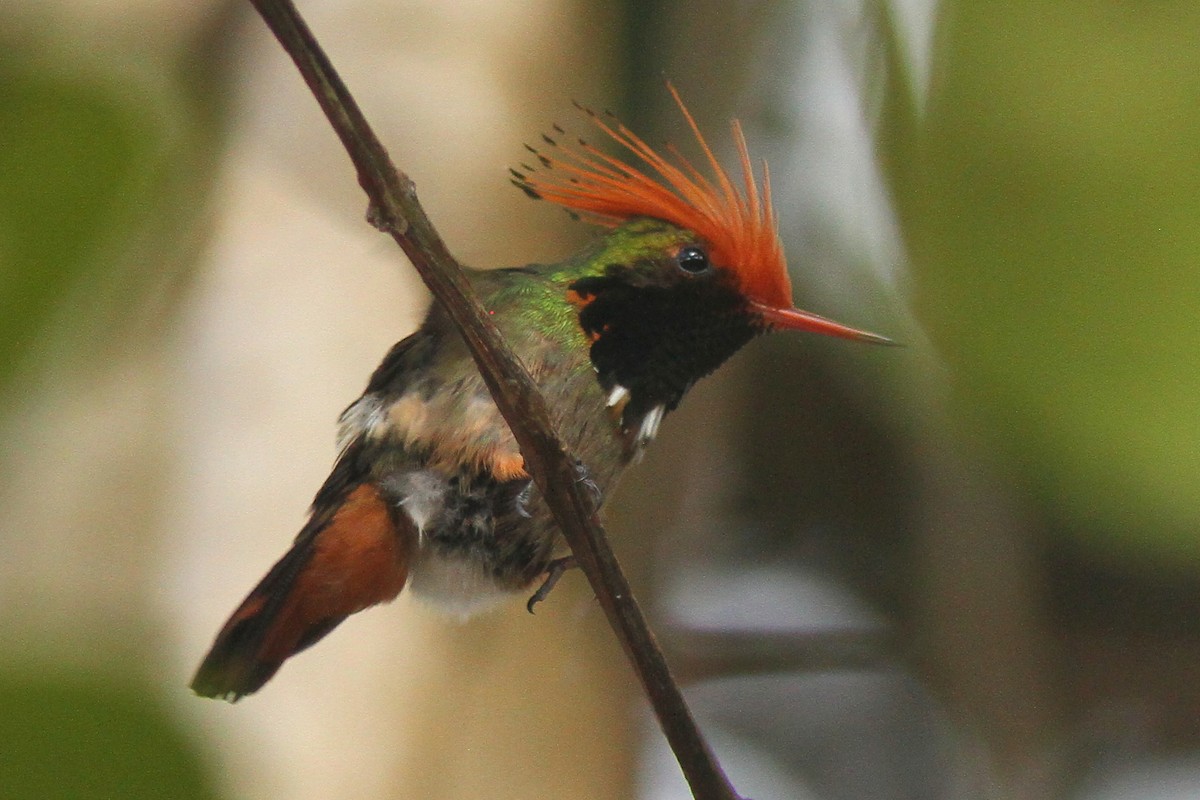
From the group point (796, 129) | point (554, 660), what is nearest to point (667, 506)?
point (554, 660)

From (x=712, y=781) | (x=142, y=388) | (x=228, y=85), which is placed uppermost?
(x=228, y=85)

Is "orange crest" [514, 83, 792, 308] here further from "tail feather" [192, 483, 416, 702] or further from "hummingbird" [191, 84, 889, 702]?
"tail feather" [192, 483, 416, 702]

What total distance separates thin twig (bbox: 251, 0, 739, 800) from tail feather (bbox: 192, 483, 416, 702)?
46 centimetres

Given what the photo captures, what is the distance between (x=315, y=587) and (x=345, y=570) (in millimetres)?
37

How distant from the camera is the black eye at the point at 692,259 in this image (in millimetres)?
1493


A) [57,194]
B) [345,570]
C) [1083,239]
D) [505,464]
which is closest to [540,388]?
[505,464]

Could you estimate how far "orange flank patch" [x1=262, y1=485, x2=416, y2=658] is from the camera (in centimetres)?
124

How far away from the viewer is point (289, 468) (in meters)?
1.93

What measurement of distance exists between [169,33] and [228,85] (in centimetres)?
12

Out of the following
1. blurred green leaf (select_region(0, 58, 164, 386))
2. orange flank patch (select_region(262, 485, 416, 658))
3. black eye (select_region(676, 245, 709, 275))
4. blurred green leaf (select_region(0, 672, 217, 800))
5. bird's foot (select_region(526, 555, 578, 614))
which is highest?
blurred green leaf (select_region(0, 58, 164, 386))

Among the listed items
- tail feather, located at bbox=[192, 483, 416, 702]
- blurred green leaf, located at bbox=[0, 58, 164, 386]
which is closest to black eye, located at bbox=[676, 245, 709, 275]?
tail feather, located at bbox=[192, 483, 416, 702]

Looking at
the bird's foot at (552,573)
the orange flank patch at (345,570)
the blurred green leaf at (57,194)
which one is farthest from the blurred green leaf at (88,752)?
the bird's foot at (552,573)

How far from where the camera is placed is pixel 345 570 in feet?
4.14

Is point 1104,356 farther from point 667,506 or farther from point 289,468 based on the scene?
point 667,506
